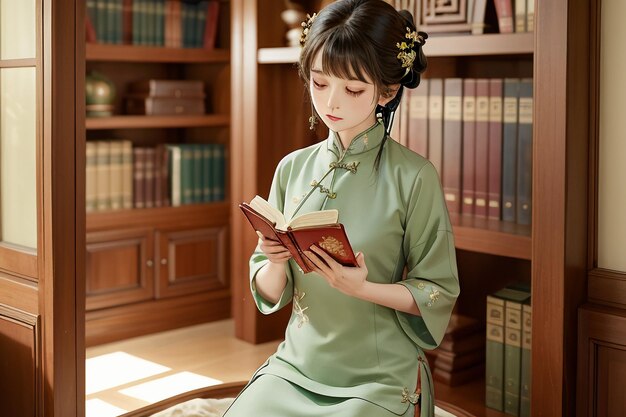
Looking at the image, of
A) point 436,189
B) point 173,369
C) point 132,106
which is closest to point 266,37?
point 132,106

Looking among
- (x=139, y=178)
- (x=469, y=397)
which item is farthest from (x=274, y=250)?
(x=139, y=178)

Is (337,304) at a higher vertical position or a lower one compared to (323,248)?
lower

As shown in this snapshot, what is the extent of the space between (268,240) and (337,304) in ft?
0.74

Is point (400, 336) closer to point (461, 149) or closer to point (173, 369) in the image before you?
point (461, 149)

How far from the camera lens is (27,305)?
2500mm

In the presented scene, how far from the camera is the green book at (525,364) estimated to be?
2750 millimetres

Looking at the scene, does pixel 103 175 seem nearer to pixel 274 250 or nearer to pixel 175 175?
pixel 175 175

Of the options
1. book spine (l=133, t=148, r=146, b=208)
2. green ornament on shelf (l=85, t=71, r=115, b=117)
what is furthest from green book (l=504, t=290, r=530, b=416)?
green ornament on shelf (l=85, t=71, r=115, b=117)

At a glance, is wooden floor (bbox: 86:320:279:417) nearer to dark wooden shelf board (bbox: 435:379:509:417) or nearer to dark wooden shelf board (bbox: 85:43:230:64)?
dark wooden shelf board (bbox: 435:379:509:417)

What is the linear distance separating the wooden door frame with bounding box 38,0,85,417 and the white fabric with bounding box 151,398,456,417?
321 mm

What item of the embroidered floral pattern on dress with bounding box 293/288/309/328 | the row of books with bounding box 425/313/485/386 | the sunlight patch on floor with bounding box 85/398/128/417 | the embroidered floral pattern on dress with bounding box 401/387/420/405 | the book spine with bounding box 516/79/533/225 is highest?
the book spine with bounding box 516/79/533/225

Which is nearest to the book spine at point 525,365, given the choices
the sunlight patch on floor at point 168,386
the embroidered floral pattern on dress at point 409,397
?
the embroidered floral pattern on dress at point 409,397

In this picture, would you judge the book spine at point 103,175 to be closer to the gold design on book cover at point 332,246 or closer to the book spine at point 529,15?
the book spine at point 529,15

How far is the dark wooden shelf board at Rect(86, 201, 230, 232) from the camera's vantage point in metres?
3.71
